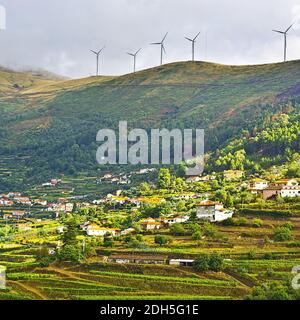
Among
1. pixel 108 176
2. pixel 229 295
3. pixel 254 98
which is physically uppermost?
pixel 254 98

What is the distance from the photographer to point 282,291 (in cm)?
3675

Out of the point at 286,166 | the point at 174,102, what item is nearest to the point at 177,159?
the point at 286,166

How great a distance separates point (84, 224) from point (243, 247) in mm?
17264

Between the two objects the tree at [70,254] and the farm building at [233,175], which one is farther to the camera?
the farm building at [233,175]

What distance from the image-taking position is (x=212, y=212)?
55.0 metres

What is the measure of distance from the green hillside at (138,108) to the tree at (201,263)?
52448 millimetres

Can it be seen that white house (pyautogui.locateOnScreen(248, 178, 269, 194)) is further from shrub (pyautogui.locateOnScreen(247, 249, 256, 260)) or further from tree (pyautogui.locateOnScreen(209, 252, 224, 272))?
tree (pyautogui.locateOnScreen(209, 252, 224, 272))

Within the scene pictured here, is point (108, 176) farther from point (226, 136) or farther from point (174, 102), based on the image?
point (174, 102)

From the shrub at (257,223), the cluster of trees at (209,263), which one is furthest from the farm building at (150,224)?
the cluster of trees at (209,263)

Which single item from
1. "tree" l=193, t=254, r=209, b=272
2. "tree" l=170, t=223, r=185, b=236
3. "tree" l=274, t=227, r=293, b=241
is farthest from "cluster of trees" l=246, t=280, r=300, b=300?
"tree" l=170, t=223, r=185, b=236

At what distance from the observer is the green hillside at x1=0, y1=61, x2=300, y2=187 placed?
112 meters

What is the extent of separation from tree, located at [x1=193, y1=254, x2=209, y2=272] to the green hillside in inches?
2065

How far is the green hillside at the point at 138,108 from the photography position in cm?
11212

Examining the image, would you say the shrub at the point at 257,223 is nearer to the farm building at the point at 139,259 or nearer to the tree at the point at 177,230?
the tree at the point at 177,230
